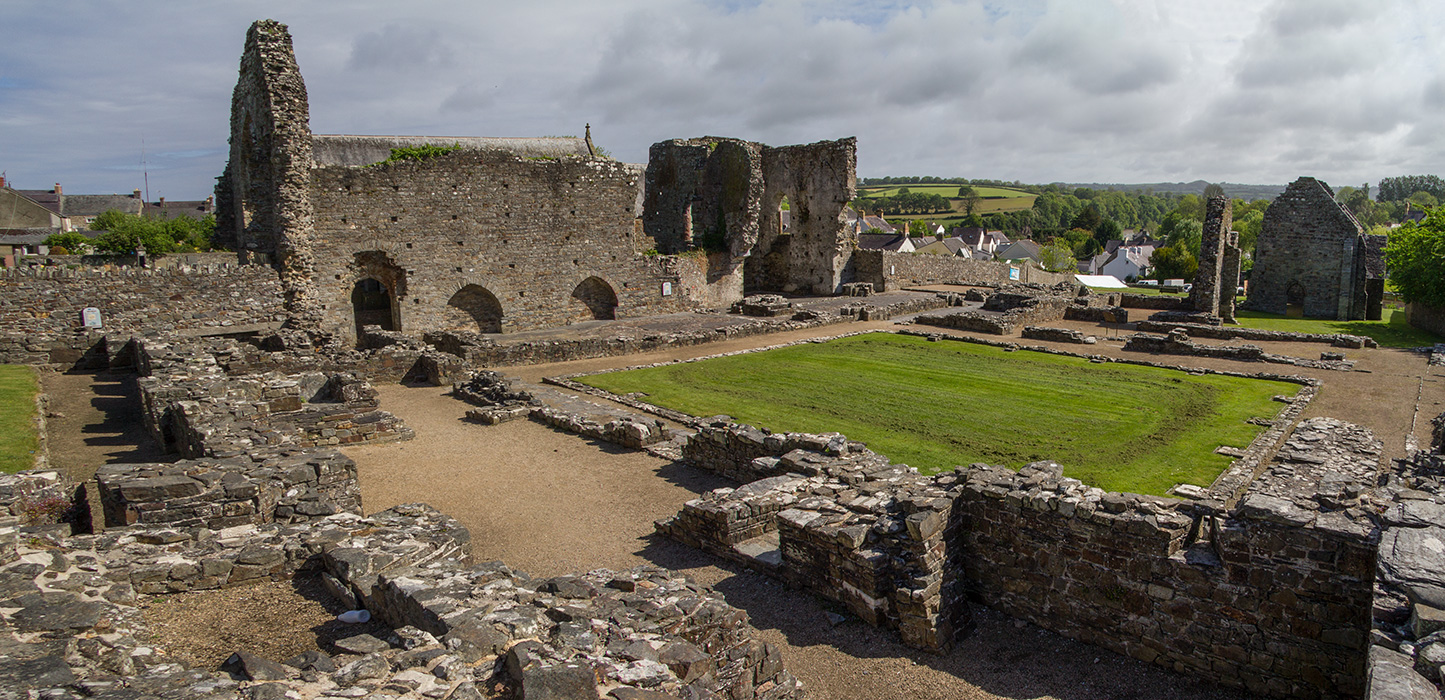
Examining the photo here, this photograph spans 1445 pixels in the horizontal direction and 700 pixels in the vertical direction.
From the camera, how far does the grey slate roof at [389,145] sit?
29.4 m

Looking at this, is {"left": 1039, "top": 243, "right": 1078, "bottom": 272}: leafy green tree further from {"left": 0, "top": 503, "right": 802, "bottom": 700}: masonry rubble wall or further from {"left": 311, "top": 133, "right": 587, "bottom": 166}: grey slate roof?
{"left": 0, "top": 503, "right": 802, "bottom": 700}: masonry rubble wall

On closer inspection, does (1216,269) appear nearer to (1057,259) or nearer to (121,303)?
(121,303)

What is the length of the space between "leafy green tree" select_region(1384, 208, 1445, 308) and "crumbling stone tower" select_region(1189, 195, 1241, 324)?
5.05 metres

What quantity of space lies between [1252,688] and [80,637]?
27.0 feet

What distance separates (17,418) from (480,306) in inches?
541

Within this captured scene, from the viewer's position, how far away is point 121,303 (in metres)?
Answer: 18.6

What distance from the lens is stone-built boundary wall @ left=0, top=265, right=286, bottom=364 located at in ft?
57.8

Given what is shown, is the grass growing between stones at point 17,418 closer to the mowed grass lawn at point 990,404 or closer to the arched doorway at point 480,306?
the mowed grass lawn at point 990,404

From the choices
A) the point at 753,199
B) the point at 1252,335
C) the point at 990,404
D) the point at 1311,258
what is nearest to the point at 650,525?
the point at 990,404

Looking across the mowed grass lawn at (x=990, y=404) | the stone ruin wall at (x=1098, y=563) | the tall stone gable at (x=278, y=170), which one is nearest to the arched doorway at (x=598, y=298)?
the mowed grass lawn at (x=990, y=404)

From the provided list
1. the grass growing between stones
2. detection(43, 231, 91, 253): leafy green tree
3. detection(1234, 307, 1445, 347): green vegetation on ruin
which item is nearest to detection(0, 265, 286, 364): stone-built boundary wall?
the grass growing between stones

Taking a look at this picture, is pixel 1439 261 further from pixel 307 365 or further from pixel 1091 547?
pixel 307 365

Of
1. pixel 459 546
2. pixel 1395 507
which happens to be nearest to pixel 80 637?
pixel 459 546

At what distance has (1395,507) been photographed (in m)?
5.85
